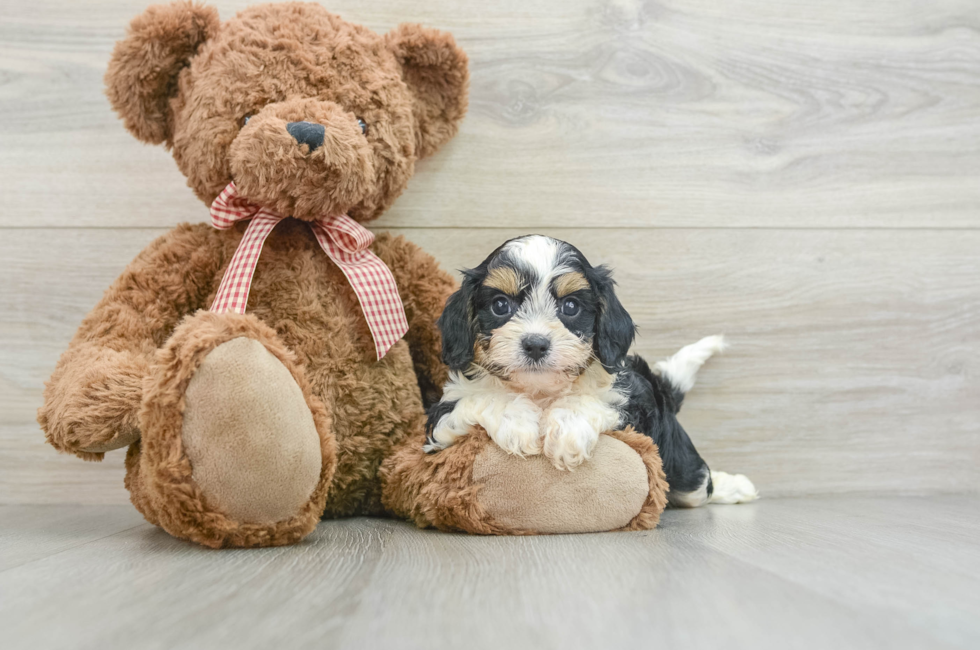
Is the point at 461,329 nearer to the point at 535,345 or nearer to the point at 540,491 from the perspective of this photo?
the point at 535,345

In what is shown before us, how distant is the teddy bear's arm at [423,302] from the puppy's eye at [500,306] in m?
0.28

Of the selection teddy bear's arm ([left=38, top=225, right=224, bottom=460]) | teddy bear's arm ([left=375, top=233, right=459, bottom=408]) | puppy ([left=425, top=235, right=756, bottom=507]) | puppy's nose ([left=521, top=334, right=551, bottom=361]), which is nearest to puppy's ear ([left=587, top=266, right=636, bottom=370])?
puppy ([left=425, top=235, right=756, bottom=507])

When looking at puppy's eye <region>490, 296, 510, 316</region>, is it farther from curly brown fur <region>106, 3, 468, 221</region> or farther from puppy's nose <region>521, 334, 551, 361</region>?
curly brown fur <region>106, 3, 468, 221</region>

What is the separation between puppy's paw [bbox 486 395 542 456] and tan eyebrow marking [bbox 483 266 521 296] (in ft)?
0.65

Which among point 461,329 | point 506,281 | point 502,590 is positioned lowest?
point 502,590

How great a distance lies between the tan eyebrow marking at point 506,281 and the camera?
1222 mm

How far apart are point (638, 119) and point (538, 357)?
859mm

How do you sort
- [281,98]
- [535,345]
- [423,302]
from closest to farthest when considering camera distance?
[535,345]
[281,98]
[423,302]

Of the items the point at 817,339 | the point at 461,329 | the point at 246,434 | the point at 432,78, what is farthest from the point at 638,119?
the point at 246,434

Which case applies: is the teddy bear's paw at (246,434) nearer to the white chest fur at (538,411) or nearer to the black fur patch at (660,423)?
the white chest fur at (538,411)

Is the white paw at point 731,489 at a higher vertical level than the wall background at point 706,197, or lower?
lower

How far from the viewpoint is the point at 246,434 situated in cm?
101

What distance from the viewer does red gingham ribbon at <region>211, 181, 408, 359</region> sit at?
1335 mm

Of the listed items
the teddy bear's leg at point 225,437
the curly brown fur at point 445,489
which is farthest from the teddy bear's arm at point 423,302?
the teddy bear's leg at point 225,437
